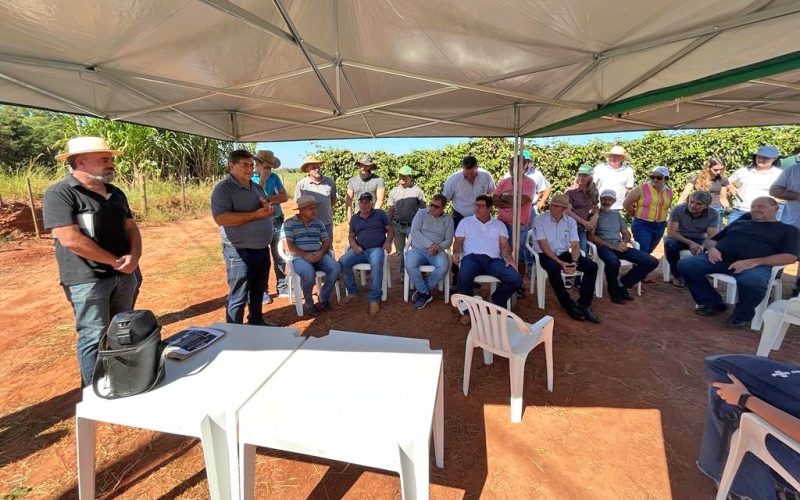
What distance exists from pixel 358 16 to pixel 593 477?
2852 millimetres

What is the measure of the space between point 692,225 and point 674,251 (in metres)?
0.39

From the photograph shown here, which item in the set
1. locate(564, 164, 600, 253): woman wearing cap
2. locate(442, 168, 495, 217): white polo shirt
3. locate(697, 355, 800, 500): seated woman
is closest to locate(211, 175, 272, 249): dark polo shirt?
locate(442, 168, 495, 217): white polo shirt

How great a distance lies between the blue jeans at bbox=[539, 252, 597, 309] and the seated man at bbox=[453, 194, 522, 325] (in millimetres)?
508

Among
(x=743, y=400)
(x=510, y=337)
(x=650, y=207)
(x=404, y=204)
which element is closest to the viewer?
(x=743, y=400)

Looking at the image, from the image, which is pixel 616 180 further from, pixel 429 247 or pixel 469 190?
pixel 429 247

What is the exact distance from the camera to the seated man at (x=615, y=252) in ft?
14.0

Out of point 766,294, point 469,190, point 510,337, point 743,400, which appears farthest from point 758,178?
point 743,400

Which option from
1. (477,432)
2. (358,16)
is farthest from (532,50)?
(477,432)

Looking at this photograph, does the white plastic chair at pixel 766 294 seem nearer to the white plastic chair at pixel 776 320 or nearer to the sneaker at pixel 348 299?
the white plastic chair at pixel 776 320

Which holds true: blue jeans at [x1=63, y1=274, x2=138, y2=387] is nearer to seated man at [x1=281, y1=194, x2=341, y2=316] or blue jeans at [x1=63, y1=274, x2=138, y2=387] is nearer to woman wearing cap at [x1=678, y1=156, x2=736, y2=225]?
seated man at [x1=281, y1=194, x2=341, y2=316]

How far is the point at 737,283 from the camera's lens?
11.8 ft

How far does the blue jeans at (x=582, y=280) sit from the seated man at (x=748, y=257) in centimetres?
114

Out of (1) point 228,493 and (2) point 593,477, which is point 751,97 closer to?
(2) point 593,477

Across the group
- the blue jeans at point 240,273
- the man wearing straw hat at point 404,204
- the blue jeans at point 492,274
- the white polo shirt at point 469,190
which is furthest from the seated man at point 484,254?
the blue jeans at point 240,273
